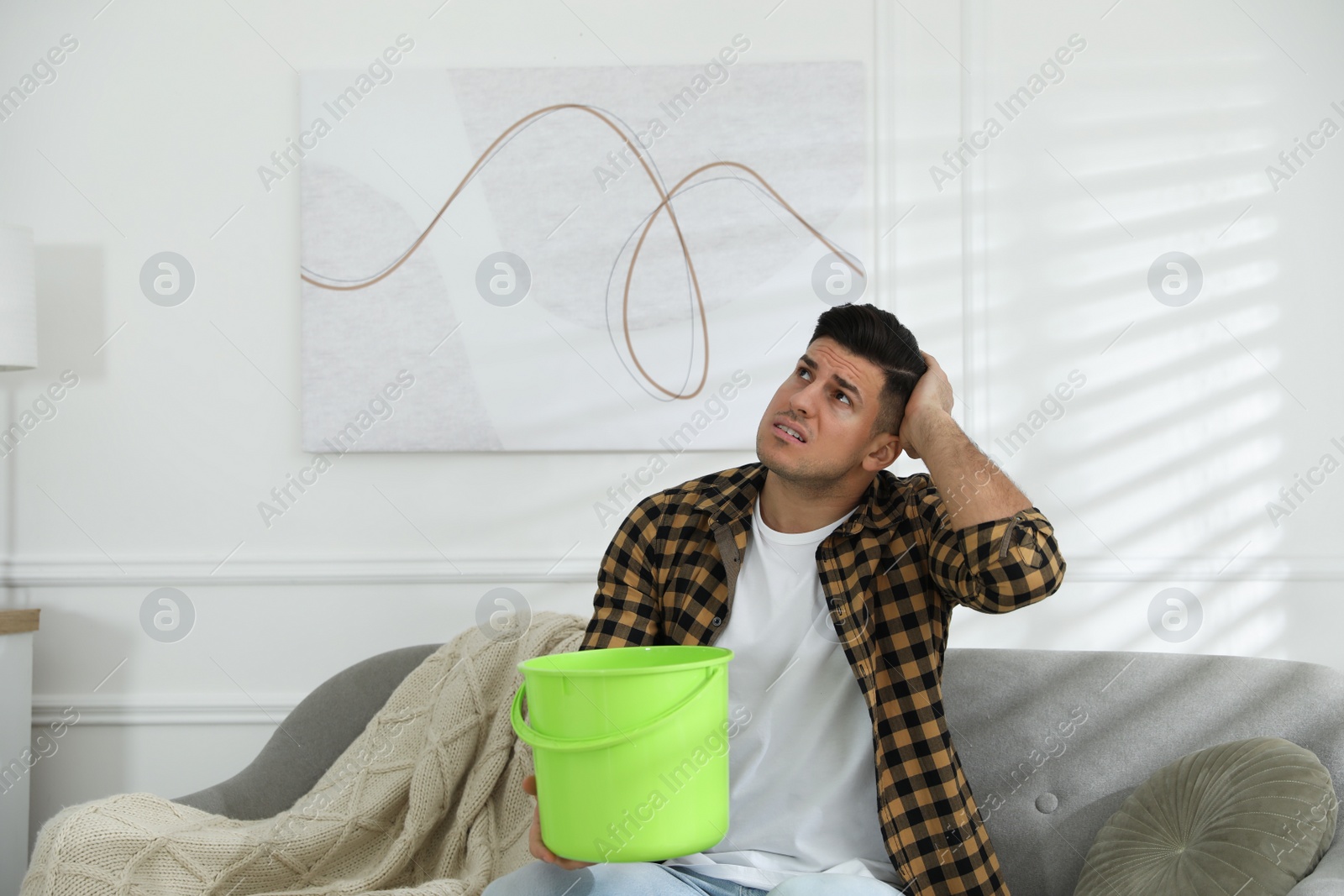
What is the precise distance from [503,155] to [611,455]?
83cm

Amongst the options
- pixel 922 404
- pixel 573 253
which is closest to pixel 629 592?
pixel 922 404

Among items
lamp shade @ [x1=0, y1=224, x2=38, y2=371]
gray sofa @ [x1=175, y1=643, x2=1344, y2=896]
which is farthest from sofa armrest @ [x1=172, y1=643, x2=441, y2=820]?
gray sofa @ [x1=175, y1=643, x2=1344, y2=896]

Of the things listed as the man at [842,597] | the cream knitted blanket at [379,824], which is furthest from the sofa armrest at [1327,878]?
the cream knitted blanket at [379,824]

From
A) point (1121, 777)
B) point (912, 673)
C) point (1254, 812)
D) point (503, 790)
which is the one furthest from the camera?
point (503, 790)

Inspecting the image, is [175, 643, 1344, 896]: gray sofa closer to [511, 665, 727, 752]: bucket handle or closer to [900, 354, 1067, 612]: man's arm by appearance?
[900, 354, 1067, 612]: man's arm

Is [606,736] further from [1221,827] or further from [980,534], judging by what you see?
[1221,827]

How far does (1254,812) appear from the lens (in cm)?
137

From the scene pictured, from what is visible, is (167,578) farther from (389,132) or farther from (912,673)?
(912,673)

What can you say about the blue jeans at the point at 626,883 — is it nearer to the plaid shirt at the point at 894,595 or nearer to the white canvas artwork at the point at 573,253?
the plaid shirt at the point at 894,595

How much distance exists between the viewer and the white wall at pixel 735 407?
2527 mm

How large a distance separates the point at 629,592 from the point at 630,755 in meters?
0.51

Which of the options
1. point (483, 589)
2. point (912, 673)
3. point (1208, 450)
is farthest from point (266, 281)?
point (1208, 450)

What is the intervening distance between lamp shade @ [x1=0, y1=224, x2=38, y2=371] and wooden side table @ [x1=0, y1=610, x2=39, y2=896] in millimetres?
602

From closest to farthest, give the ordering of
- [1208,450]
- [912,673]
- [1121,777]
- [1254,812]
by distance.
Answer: [1254,812], [912,673], [1121,777], [1208,450]
